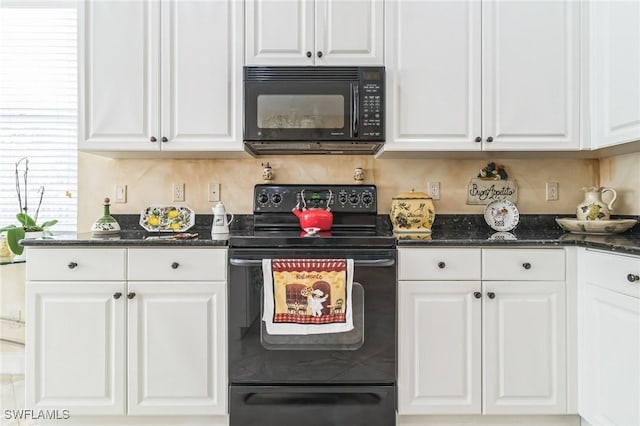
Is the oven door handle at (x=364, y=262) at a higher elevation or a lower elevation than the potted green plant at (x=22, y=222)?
lower

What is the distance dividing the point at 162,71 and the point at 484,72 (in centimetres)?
165

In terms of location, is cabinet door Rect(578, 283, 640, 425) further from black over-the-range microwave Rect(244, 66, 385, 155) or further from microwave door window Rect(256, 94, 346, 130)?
microwave door window Rect(256, 94, 346, 130)

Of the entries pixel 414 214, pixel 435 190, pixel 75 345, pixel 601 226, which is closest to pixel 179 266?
pixel 75 345

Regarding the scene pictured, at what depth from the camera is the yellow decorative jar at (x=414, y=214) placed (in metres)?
1.98

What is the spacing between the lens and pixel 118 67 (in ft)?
6.25

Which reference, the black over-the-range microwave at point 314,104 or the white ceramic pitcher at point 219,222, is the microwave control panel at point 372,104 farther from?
the white ceramic pitcher at point 219,222

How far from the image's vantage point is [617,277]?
1.43 metres

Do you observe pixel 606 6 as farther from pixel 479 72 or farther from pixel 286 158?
pixel 286 158

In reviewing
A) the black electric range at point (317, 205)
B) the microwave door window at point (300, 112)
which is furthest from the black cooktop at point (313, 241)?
the microwave door window at point (300, 112)

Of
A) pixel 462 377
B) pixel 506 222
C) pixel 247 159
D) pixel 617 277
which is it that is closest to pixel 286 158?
pixel 247 159

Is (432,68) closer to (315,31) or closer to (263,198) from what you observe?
(315,31)

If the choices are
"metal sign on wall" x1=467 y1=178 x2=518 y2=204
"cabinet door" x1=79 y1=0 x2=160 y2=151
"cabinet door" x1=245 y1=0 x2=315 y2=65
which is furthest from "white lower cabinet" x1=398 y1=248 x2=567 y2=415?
"cabinet door" x1=79 y1=0 x2=160 y2=151

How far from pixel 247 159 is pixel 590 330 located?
1933 mm

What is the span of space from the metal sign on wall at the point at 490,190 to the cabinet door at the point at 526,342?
72cm
